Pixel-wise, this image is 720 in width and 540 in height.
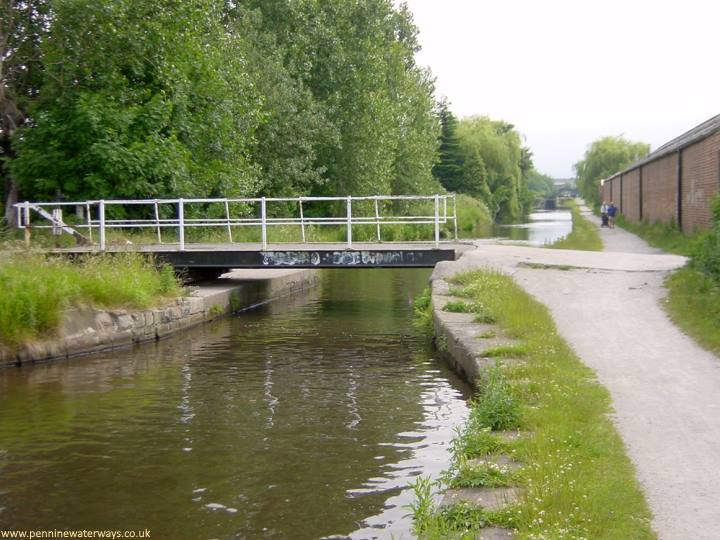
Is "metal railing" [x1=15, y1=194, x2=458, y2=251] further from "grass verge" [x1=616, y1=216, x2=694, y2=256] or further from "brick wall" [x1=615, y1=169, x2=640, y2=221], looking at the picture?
"brick wall" [x1=615, y1=169, x2=640, y2=221]

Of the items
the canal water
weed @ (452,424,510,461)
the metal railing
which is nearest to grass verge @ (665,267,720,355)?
the canal water

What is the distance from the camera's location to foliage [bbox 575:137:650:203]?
78125 mm

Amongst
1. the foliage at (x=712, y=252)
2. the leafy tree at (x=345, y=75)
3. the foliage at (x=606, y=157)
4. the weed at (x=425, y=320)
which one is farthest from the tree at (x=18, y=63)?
the foliage at (x=606, y=157)

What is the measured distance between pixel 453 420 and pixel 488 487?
3336 millimetres

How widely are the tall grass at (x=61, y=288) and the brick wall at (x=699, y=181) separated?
42.7ft

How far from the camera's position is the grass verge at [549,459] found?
17.0 ft

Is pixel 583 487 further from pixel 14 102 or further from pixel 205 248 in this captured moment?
pixel 14 102

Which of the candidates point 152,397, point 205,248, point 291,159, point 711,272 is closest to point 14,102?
point 205,248

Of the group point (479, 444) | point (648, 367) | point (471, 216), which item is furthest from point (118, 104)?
point (471, 216)

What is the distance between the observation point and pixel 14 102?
2453 centimetres

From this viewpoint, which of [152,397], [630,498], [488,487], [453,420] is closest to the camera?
[630,498]

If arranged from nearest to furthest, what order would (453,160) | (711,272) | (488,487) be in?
(488,487) < (711,272) < (453,160)

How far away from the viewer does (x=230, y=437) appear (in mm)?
8859

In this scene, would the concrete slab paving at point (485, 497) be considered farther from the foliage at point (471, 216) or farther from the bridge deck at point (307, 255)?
the foliage at point (471, 216)
